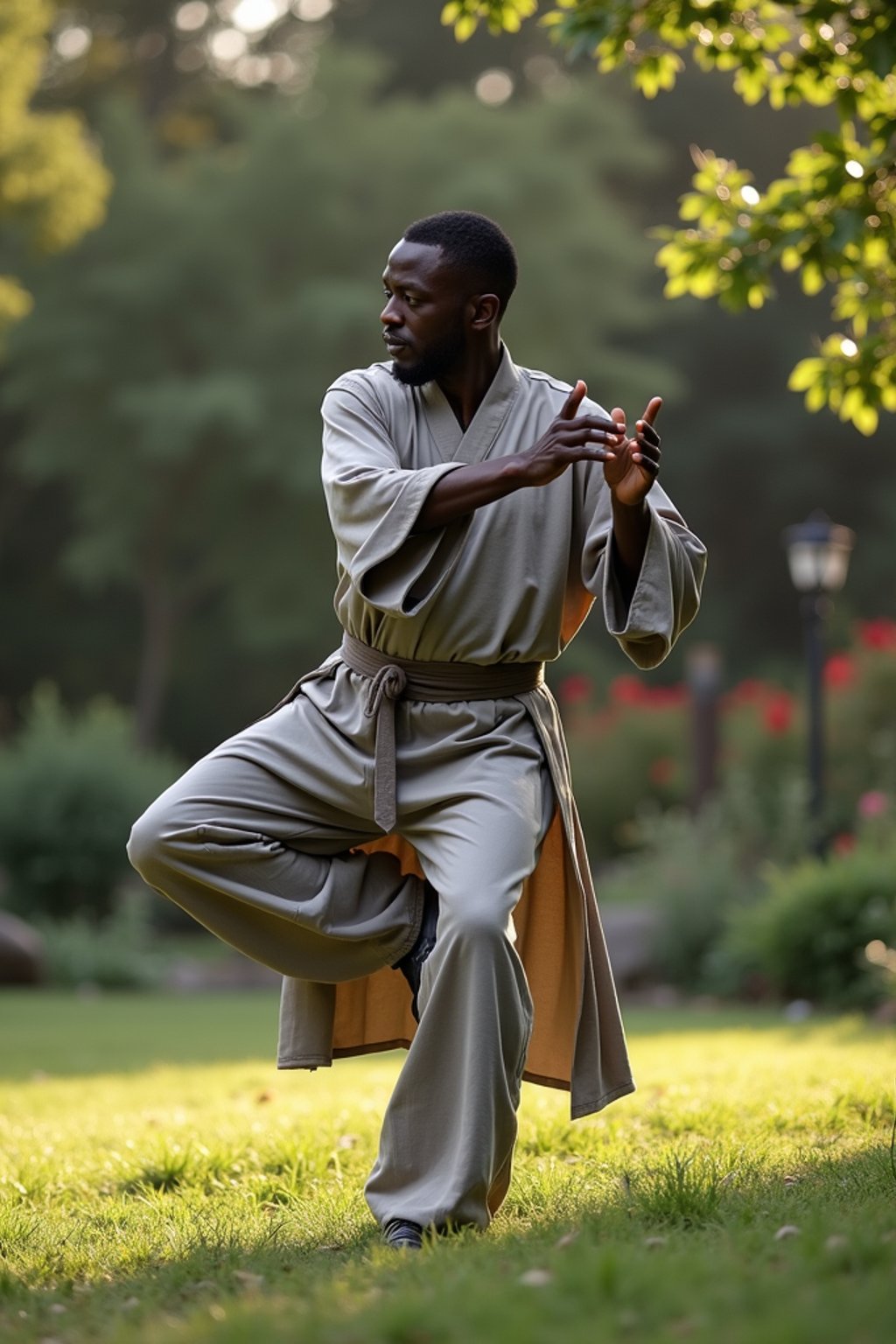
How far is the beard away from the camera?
4219 millimetres

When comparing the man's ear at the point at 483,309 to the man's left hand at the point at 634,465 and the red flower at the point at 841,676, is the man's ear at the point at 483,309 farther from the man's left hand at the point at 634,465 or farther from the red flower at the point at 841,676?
the red flower at the point at 841,676

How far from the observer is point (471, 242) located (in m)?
4.20

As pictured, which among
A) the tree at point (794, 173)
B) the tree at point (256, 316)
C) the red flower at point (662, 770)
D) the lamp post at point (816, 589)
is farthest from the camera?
the tree at point (256, 316)

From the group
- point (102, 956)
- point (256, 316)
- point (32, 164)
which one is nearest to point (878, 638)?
point (102, 956)

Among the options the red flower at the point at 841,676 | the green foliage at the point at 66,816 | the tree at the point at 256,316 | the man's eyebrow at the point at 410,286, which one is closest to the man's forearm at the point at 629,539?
the man's eyebrow at the point at 410,286

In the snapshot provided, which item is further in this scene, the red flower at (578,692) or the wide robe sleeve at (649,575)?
the red flower at (578,692)

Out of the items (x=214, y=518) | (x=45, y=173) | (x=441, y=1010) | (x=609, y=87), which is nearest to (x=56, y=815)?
(x=45, y=173)

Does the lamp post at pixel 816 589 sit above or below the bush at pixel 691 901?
above

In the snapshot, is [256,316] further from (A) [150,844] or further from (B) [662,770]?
(A) [150,844]

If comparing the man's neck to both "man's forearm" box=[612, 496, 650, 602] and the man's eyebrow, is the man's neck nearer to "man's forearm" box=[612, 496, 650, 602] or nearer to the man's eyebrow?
the man's eyebrow

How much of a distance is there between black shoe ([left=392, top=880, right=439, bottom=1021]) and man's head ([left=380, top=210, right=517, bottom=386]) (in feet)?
4.07

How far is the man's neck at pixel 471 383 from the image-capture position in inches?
170

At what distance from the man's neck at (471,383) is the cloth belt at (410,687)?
610 millimetres

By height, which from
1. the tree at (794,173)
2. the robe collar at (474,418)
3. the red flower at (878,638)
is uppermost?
the tree at (794,173)
